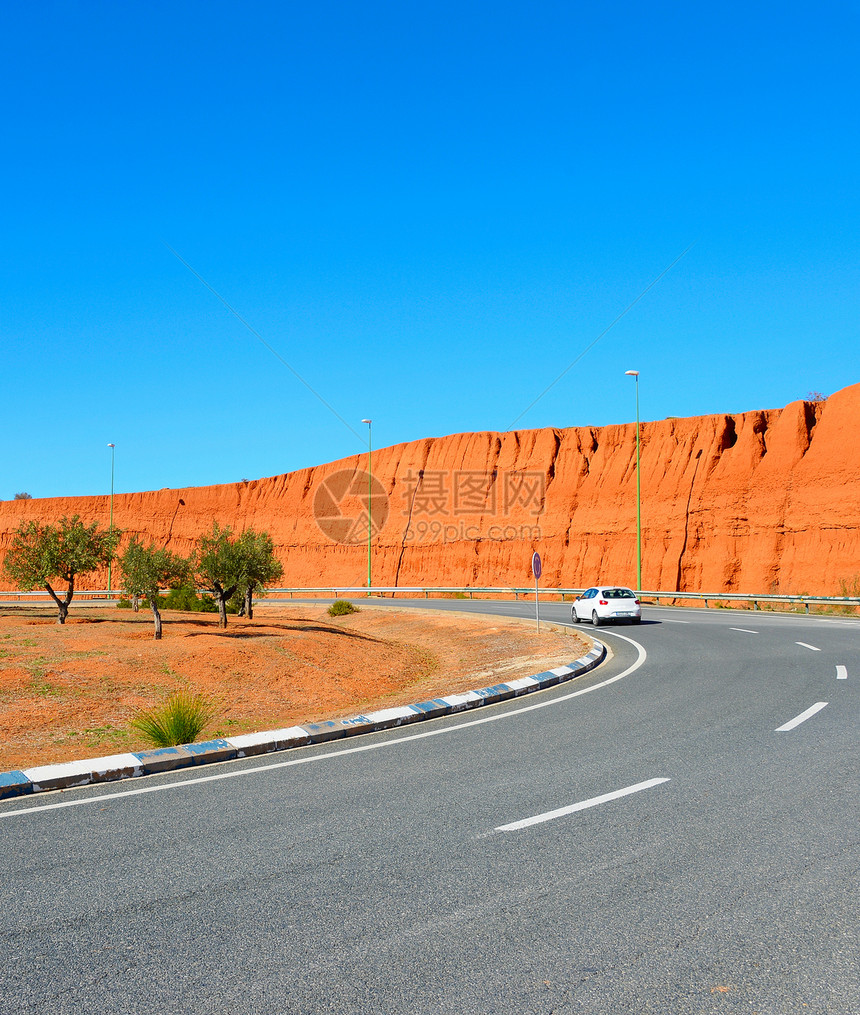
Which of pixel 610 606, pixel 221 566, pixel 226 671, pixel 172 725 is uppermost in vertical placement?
pixel 221 566

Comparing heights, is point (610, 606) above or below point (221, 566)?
below

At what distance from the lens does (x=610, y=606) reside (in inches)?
1051

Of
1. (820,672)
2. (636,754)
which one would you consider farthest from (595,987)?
(820,672)

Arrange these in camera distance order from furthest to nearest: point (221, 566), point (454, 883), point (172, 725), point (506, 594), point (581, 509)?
point (581, 509) → point (506, 594) → point (221, 566) → point (172, 725) → point (454, 883)

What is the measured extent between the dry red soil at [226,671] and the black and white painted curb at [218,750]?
1.44 metres

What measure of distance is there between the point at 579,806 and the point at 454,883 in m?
1.64

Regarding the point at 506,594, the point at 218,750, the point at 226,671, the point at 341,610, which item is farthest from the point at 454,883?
the point at 506,594

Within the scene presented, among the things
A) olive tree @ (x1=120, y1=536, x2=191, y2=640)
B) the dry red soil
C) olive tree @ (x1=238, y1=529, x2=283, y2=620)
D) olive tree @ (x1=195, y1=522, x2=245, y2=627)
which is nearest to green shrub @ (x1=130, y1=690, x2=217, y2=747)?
the dry red soil

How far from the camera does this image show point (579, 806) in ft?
18.1

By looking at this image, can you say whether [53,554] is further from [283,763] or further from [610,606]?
[283,763]

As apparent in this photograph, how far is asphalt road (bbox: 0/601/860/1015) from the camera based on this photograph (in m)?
3.19

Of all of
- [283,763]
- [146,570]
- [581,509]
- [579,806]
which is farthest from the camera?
[581,509]

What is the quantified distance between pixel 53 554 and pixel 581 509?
3958cm

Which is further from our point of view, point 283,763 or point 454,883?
point 283,763
